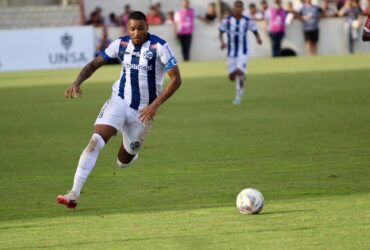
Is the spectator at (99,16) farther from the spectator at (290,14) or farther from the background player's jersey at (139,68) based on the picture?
the background player's jersey at (139,68)

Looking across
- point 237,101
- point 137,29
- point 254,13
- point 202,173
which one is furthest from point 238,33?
point 254,13

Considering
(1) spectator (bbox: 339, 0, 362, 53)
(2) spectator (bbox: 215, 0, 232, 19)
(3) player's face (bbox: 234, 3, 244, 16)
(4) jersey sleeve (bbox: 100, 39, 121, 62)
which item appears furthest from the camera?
(2) spectator (bbox: 215, 0, 232, 19)

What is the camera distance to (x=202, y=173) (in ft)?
46.6

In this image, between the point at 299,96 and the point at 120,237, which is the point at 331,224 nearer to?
the point at 120,237

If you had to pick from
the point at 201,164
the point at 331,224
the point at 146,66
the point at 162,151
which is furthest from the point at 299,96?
the point at 331,224

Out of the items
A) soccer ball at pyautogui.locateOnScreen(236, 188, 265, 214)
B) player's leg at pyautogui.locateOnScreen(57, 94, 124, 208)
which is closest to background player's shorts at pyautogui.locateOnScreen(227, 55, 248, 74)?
player's leg at pyautogui.locateOnScreen(57, 94, 124, 208)

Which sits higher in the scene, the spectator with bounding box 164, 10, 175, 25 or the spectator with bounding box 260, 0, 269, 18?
the spectator with bounding box 260, 0, 269, 18

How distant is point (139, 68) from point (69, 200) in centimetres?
206

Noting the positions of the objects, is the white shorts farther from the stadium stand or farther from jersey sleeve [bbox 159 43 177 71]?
the stadium stand

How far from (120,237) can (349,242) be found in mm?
2032

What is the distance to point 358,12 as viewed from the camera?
44812mm

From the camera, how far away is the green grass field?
9.70 meters

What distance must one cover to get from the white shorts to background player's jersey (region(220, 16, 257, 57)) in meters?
13.2

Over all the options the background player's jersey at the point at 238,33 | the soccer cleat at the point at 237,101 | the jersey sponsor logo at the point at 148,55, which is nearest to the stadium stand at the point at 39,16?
the background player's jersey at the point at 238,33
